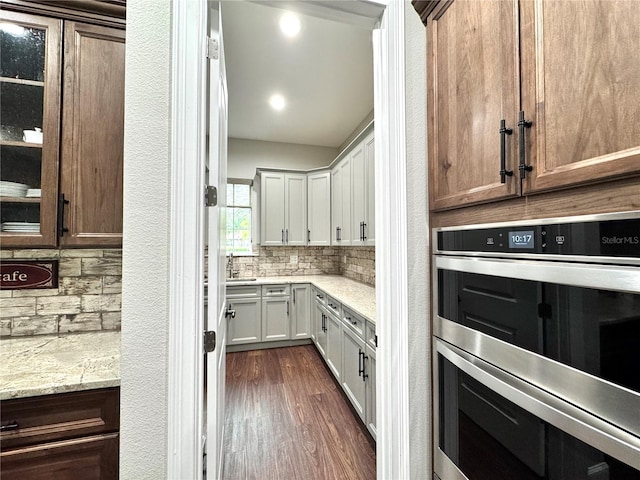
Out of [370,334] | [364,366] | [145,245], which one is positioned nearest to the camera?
[145,245]

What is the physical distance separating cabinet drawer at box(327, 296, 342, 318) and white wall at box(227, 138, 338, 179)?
2.39m

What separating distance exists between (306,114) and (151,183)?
289 centimetres

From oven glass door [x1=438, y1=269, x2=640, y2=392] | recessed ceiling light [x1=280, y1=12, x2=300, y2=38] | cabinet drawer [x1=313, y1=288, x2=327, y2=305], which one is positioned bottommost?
cabinet drawer [x1=313, y1=288, x2=327, y2=305]

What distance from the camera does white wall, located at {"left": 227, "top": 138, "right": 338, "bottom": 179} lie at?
4.09 m

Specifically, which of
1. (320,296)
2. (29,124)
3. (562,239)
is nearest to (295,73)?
(29,124)

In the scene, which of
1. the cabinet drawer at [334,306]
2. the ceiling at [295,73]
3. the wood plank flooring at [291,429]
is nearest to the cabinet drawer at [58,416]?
the wood plank flooring at [291,429]

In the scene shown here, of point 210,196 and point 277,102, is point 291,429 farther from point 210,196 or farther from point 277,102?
point 277,102

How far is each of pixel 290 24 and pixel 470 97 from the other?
1.70m

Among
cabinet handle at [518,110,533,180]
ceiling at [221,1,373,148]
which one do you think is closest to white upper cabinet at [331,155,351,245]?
ceiling at [221,1,373,148]

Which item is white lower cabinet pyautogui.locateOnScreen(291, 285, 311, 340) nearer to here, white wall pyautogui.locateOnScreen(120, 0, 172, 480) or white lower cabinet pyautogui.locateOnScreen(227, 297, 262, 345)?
white lower cabinet pyautogui.locateOnScreen(227, 297, 262, 345)

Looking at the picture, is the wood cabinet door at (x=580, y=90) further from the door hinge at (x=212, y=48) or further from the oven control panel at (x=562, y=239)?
the door hinge at (x=212, y=48)

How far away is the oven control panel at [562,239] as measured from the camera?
1.74 ft

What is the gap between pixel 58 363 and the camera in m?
1.09

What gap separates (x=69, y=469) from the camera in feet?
3.05
